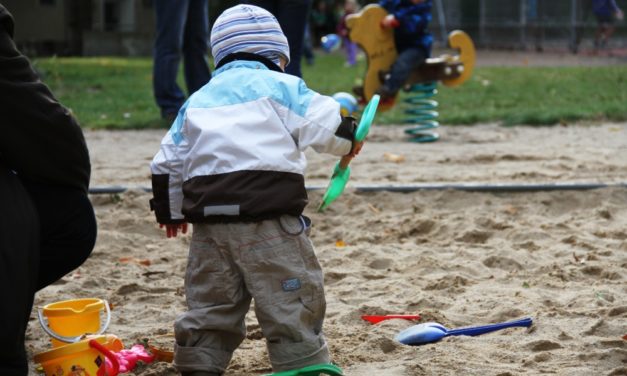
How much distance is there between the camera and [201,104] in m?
3.25

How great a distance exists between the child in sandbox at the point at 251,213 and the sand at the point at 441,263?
30 centimetres

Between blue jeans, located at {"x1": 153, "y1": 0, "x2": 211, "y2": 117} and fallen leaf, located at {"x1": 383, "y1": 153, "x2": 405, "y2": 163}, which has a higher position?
blue jeans, located at {"x1": 153, "y1": 0, "x2": 211, "y2": 117}

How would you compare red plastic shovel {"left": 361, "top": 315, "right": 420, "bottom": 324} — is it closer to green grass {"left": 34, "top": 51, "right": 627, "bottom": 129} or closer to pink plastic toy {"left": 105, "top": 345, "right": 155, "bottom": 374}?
pink plastic toy {"left": 105, "top": 345, "right": 155, "bottom": 374}

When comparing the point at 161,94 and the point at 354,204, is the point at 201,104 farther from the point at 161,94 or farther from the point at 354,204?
the point at 161,94

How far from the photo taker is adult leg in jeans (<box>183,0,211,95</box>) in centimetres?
831

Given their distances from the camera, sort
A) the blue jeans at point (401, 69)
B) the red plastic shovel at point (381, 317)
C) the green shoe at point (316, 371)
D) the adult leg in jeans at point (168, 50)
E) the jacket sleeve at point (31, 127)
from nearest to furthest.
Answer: the jacket sleeve at point (31, 127)
the green shoe at point (316, 371)
the red plastic shovel at point (381, 317)
the adult leg in jeans at point (168, 50)
the blue jeans at point (401, 69)

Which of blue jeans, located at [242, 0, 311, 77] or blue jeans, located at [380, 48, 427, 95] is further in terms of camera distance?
blue jeans, located at [380, 48, 427, 95]

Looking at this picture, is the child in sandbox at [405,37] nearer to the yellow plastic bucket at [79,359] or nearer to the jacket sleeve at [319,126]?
the jacket sleeve at [319,126]

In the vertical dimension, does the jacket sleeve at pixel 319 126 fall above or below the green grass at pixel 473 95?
above

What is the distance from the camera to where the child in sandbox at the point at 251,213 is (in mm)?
3135

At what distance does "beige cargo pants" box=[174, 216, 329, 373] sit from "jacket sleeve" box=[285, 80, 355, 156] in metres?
0.24

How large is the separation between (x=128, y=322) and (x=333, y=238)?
5.15ft

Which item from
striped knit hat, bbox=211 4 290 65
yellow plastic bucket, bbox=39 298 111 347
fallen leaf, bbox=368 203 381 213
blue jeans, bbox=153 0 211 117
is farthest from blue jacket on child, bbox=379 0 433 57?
yellow plastic bucket, bbox=39 298 111 347

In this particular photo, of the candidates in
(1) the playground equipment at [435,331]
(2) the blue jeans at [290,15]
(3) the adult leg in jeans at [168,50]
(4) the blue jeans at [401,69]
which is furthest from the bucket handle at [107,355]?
(4) the blue jeans at [401,69]
